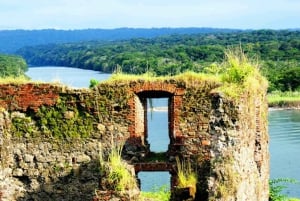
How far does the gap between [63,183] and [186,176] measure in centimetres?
219

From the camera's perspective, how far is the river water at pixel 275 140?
2309 cm

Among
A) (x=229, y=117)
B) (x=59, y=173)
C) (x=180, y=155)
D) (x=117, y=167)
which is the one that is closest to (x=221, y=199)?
(x=229, y=117)

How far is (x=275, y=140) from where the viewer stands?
37.7 meters

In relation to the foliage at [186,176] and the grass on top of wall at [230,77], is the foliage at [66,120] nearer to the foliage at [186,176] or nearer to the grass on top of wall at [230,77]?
the grass on top of wall at [230,77]

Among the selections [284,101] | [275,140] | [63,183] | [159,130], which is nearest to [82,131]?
[63,183]

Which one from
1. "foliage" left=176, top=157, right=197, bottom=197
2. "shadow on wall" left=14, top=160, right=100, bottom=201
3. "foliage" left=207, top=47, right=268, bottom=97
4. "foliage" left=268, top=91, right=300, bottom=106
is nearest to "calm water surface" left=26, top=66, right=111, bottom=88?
"shadow on wall" left=14, top=160, right=100, bottom=201

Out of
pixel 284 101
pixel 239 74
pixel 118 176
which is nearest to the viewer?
pixel 118 176

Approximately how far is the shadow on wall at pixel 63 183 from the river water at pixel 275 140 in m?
1.54

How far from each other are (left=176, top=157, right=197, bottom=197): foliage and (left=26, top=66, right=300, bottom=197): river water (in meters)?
2.47

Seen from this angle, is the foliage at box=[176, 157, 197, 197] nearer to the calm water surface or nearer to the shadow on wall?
the shadow on wall

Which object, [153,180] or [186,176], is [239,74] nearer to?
[186,176]

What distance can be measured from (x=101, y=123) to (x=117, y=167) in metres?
1.80

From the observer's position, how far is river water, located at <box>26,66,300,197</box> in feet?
75.8

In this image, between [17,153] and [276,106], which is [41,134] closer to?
[17,153]
